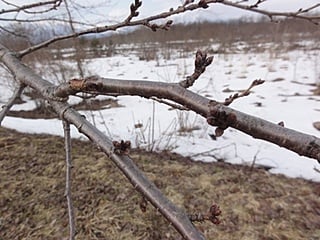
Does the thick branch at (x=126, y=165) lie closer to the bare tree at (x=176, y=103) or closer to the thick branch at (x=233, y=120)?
the bare tree at (x=176, y=103)

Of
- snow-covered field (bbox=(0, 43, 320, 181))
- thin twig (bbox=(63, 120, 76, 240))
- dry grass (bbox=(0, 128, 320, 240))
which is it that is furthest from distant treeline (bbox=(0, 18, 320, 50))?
thin twig (bbox=(63, 120, 76, 240))

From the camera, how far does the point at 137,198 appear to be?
2656 millimetres

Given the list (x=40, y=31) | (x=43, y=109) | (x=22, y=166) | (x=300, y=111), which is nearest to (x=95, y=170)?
(x=22, y=166)

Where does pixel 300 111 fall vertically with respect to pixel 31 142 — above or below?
below

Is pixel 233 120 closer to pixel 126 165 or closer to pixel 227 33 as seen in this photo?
pixel 126 165

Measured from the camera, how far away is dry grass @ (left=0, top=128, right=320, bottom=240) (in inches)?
90.7

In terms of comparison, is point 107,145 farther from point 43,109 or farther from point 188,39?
point 188,39

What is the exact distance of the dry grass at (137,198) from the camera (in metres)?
2.30

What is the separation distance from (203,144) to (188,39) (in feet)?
46.5

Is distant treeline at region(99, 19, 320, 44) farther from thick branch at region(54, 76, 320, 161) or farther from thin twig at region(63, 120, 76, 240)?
thick branch at region(54, 76, 320, 161)

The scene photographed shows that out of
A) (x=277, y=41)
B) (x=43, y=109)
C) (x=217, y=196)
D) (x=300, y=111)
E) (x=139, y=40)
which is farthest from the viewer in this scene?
(x=139, y=40)

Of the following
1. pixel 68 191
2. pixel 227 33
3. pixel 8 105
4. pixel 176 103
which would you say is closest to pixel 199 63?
pixel 176 103

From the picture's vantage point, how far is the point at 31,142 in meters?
3.71

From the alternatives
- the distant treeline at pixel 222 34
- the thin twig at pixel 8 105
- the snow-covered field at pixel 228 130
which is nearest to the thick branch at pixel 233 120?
the thin twig at pixel 8 105
